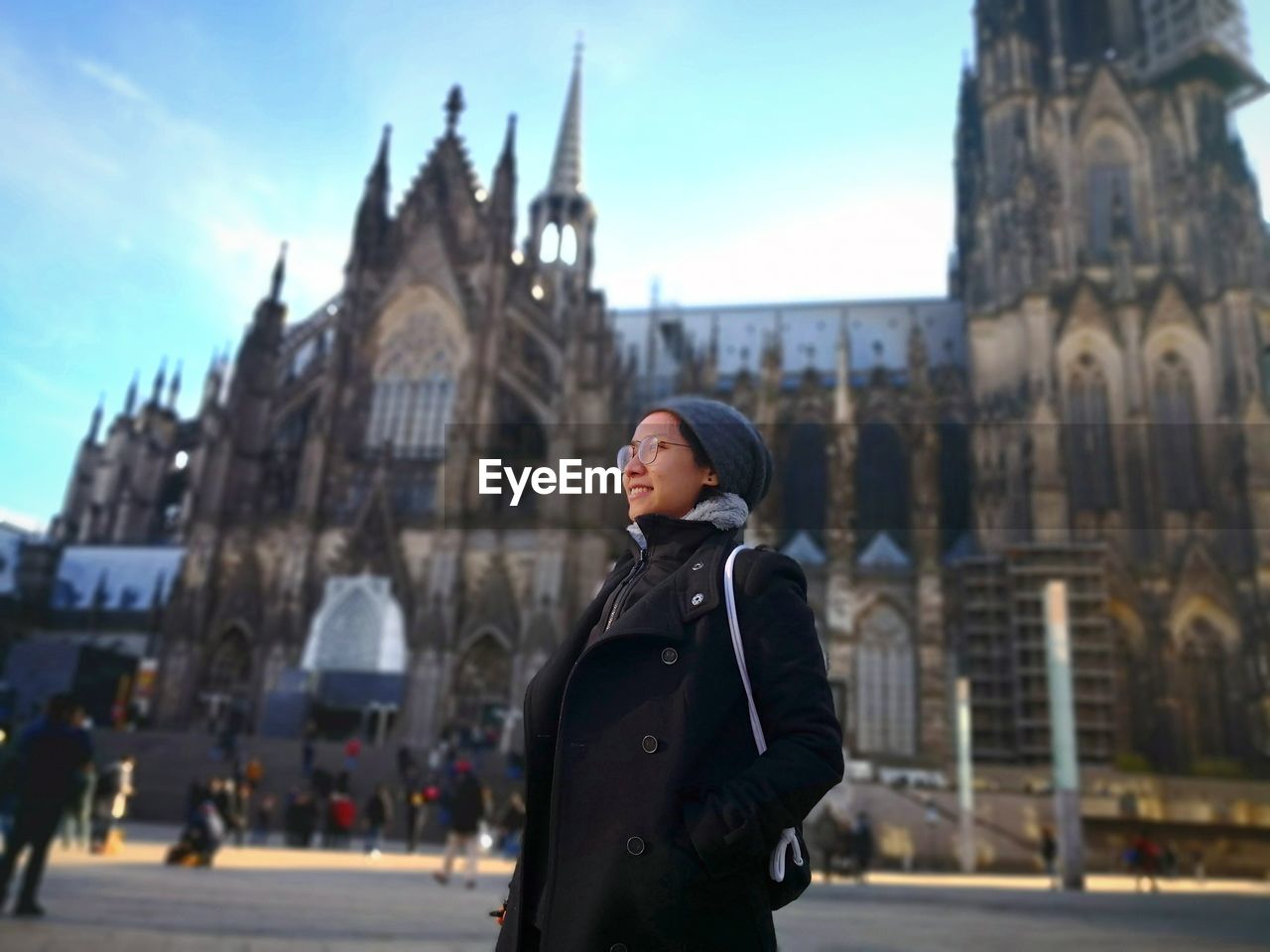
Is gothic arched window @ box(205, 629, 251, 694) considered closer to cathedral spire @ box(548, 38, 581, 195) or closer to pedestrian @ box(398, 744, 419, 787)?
pedestrian @ box(398, 744, 419, 787)

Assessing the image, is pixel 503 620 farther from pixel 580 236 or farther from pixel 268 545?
pixel 580 236

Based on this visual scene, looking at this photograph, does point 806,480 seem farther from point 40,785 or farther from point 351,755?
point 40,785

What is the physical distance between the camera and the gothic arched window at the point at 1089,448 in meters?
32.0

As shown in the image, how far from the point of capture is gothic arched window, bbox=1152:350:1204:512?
1244 inches

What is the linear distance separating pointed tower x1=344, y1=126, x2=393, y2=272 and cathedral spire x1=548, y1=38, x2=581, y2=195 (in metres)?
14.0

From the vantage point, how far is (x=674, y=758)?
1792mm

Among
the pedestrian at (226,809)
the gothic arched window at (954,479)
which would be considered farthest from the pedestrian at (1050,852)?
the gothic arched window at (954,479)

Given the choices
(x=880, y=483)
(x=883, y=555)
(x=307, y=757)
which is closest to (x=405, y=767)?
(x=307, y=757)

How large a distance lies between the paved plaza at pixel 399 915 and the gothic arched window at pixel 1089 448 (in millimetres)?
21182

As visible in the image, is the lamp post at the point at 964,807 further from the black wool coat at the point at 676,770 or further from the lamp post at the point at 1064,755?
the black wool coat at the point at 676,770

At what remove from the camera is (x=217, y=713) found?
30.7m

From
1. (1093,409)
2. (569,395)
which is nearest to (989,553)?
(1093,409)

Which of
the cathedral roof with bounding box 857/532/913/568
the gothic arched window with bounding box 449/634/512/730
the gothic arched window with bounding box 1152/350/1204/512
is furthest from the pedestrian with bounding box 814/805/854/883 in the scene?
the gothic arched window with bounding box 1152/350/1204/512

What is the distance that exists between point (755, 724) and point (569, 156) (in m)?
51.3
